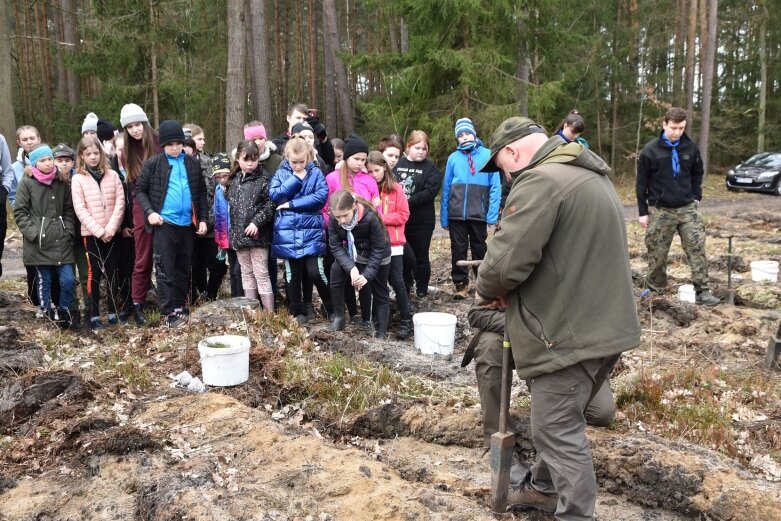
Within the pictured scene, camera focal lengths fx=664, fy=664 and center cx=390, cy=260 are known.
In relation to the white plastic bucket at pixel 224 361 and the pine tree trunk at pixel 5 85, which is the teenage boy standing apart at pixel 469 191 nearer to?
the white plastic bucket at pixel 224 361

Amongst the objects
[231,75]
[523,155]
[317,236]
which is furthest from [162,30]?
[523,155]

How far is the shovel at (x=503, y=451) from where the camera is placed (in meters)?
3.30

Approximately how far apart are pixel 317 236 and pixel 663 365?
334 centimetres

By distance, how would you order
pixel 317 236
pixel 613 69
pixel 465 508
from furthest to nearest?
pixel 613 69 < pixel 317 236 < pixel 465 508

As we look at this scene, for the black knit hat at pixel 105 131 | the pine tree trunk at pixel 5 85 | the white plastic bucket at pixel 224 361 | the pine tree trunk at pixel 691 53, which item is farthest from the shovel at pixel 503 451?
Answer: the pine tree trunk at pixel 691 53

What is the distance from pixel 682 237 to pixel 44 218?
6.91 meters

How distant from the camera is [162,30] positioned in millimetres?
17344

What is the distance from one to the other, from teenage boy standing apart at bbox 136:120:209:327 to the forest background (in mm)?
8733

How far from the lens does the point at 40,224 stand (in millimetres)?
6375

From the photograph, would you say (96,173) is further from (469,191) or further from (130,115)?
(469,191)

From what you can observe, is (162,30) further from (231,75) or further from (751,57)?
(751,57)

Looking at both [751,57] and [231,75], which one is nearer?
[231,75]

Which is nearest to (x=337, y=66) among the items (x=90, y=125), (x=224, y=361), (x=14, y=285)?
(x=90, y=125)

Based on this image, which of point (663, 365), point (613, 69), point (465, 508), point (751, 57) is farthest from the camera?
point (751, 57)
